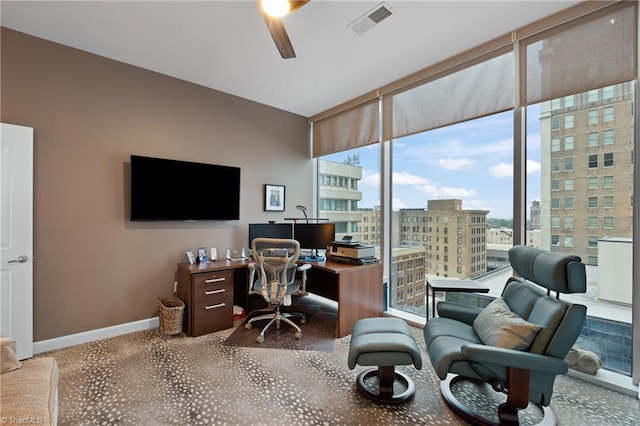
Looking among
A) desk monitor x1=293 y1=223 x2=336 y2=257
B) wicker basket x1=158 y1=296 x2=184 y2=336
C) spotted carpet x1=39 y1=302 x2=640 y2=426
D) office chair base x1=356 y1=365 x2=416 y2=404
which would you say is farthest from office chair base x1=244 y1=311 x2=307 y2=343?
office chair base x1=356 y1=365 x2=416 y2=404

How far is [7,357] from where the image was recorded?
4.98 feet

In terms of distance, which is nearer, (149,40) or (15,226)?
(15,226)

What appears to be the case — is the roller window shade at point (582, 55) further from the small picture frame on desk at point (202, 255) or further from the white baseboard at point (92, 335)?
the white baseboard at point (92, 335)

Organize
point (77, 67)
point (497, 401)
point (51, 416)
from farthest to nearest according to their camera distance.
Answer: point (77, 67) < point (497, 401) < point (51, 416)

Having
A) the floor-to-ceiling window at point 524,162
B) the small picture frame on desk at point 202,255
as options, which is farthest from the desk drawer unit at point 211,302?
the floor-to-ceiling window at point 524,162

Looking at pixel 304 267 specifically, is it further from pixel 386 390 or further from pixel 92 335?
pixel 92 335

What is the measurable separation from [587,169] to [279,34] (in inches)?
104

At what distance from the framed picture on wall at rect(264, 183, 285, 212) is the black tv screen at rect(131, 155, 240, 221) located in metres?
0.48

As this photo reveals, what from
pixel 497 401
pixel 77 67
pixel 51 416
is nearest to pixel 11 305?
pixel 51 416

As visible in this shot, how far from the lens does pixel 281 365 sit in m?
2.51

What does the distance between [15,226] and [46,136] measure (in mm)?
869

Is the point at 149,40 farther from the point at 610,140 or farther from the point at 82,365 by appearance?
the point at 610,140

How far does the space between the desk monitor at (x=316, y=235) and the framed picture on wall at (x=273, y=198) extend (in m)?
0.69

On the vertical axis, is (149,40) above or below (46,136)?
above
